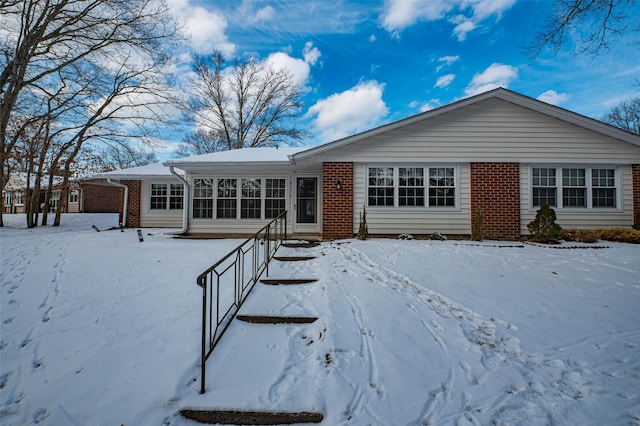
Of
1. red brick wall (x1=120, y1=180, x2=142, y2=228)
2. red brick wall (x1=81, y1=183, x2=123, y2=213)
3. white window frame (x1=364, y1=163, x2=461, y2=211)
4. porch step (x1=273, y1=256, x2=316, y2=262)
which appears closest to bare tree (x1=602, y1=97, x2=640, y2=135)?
white window frame (x1=364, y1=163, x2=461, y2=211)

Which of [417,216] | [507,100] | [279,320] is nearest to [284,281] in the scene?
[279,320]

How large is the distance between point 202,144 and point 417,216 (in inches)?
1005

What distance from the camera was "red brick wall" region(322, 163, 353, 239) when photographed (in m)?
8.83

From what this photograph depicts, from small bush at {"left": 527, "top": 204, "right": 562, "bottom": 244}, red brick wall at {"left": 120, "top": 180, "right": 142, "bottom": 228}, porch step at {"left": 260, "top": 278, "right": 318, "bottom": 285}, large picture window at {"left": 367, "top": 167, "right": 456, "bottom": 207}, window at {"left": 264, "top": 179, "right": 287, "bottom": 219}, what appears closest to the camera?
porch step at {"left": 260, "top": 278, "right": 318, "bottom": 285}

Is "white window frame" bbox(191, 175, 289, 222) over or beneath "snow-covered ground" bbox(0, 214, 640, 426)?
over

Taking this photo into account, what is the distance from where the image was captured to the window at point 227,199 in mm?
10766

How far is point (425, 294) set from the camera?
4.41 metres

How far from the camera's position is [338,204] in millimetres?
8852

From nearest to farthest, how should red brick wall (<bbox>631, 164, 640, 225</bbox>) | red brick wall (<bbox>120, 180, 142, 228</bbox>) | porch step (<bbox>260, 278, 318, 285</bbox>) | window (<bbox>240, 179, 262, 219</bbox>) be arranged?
porch step (<bbox>260, 278, 318, 285</bbox>) → red brick wall (<bbox>631, 164, 640, 225</bbox>) → window (<bbox>240, 179, 262, 219</bbox>) → red brick wall (<bbox>120, 180, 142, 228</bbox>)

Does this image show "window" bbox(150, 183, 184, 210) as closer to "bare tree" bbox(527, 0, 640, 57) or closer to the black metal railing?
A: the black metal railing

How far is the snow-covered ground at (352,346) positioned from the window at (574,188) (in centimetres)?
344

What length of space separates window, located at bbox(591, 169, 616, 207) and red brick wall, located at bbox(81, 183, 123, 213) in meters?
33.0

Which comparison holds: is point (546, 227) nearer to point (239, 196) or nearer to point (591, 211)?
point (591, 211)

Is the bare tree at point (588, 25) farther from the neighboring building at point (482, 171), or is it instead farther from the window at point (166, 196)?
the window at point (166, 196)
